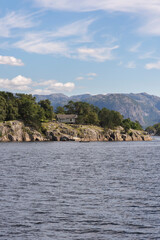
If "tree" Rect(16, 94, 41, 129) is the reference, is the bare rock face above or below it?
below

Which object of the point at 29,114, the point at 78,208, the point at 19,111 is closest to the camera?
the point at 78,208

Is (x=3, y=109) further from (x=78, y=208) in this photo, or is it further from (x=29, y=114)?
(x=78, y=208)

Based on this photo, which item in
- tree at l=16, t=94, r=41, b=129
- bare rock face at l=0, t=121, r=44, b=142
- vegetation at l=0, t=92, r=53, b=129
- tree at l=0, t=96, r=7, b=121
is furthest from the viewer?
tree at l=16, t=94, r=41, b=129

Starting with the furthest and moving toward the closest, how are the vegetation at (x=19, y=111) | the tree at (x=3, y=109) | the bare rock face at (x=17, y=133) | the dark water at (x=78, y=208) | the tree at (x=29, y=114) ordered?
1. the tree at (x=29, y=114)
2. the vegetation at (x=19, y=111)
3. the tree at (x=3, y=109)
4. the bare rock face at (x=17, y=133)
5. the dark water at (x=78, y=208)

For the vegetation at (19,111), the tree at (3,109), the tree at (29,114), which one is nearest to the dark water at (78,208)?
the tree at (3,109)

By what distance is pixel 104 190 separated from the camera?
37.5 meters

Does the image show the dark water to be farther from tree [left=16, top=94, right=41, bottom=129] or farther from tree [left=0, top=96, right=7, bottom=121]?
tree [left=16, top=94, right=41, bottom=129]

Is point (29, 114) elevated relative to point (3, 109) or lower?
lower

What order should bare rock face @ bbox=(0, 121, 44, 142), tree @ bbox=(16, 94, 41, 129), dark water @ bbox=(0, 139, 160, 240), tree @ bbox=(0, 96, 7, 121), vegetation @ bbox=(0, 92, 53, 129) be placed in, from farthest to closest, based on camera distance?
tree @ bbox=(16, 94, 41, 129), vegetation @ bbox=(0, 92, 53, 129), tree @ bbox=(0, 96, 7, 121), bare rock face @ bbox=(0, 121, 44, 142), dark water @ bbox=(0, 139, 160, 240)

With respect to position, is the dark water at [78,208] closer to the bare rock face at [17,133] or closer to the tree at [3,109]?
the bare rock face at [17,133]

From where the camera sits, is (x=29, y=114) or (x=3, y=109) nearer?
(x=3, y=109)

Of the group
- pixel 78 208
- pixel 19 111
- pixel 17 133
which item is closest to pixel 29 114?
pixel 19 111

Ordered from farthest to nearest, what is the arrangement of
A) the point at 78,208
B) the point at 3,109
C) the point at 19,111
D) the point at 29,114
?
the point at 19,111
the point at 29,114
the point at 3,109
the point at 78,208

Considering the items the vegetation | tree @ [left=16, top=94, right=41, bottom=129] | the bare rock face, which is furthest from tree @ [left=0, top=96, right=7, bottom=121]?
tree @ [left=16, top=94, right=41, bottom=129]
